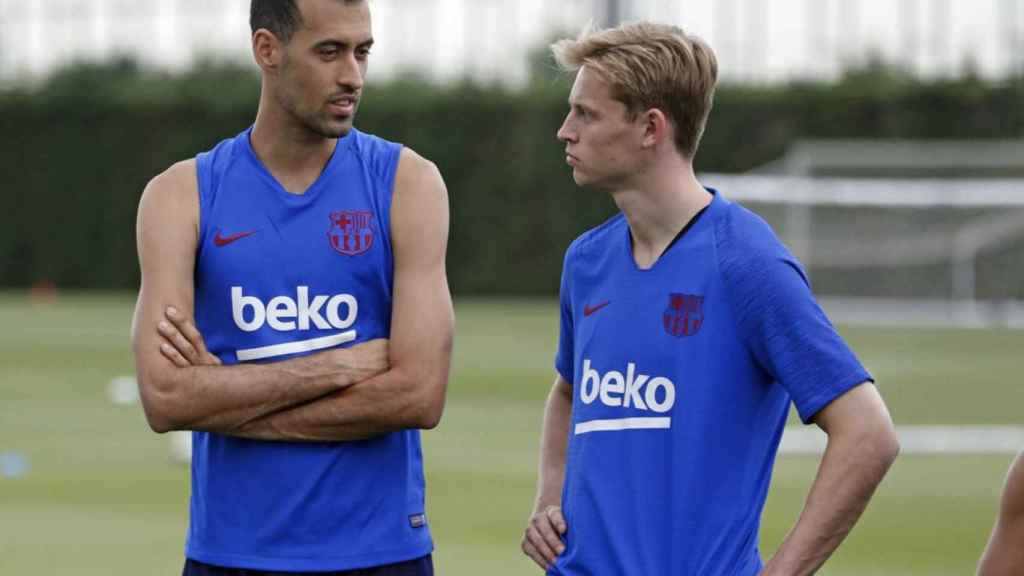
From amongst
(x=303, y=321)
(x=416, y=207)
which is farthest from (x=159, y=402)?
(x=416, y=207)

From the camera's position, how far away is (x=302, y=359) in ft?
15.7

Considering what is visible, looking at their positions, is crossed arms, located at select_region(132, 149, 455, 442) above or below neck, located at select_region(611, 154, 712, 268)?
below

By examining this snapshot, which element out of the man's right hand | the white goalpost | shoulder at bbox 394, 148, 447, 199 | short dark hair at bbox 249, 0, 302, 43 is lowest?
the white goalpost

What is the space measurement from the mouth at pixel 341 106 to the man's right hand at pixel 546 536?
3.51 ft

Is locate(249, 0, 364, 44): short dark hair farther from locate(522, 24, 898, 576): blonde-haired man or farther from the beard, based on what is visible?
locate(522, 24, 898, 576): blonde-haired man

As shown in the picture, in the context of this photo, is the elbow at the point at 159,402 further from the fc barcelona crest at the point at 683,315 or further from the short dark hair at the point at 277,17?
the fc barcelona crest at the point at 683,315

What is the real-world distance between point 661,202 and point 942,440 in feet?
34.7

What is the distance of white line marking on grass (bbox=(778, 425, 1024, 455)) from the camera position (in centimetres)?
1399

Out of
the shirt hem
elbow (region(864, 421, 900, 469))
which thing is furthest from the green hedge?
elbow (region(864, 421, 900, 469))

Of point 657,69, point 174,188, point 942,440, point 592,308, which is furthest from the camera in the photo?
point 942,440

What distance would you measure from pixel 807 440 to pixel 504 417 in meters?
2.93

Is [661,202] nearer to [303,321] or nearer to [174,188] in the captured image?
[303,321]

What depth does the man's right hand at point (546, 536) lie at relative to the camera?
14.6 ft

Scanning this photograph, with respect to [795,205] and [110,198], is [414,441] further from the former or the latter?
[110,198]
